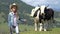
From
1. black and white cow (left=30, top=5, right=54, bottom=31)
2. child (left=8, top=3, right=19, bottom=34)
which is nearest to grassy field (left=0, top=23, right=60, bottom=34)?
black and white cow (left=30, top=5, right=54, bottom=31)

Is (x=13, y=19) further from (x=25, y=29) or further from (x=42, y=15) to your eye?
(x=42, y=15)

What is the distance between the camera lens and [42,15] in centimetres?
544

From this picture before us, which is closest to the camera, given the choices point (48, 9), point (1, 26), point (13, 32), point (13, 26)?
point (13, 26)

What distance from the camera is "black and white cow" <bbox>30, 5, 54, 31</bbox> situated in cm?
528

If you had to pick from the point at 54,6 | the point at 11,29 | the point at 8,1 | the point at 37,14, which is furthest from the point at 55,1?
the point at 11,29

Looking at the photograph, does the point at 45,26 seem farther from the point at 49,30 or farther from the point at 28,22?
the point at 28,22

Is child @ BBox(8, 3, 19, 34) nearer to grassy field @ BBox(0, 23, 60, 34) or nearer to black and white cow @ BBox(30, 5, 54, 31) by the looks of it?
grassy field @ BBox(0, 23, 60, 34)

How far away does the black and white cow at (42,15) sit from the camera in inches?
208

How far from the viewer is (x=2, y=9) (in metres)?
5.10

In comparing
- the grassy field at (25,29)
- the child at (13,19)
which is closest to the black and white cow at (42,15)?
the grassy field at (25,29)

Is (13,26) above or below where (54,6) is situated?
below

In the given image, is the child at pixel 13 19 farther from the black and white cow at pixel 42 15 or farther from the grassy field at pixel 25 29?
the black and white cow at pixel 42 15

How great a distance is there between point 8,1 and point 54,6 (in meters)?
1.09

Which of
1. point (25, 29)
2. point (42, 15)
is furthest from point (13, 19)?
point (42, 15)
